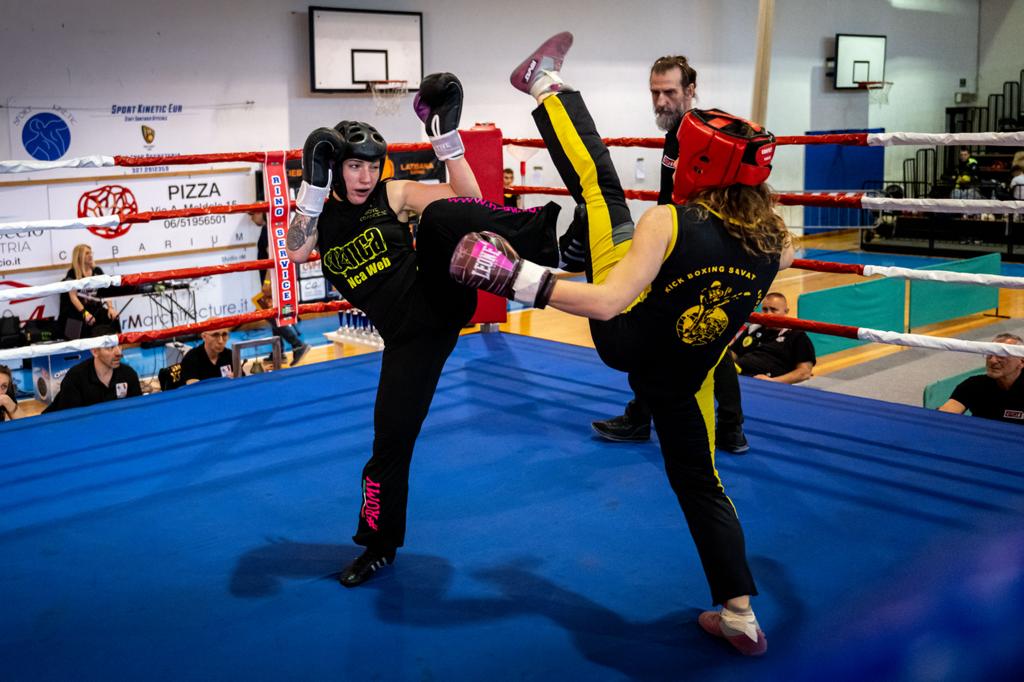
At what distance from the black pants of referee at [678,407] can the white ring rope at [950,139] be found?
145 centimetres

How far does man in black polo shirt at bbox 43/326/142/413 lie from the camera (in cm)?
404

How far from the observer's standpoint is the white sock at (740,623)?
1985mm

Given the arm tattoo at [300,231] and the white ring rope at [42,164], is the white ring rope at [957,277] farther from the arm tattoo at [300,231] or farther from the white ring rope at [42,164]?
the white ring rope at [42,164]

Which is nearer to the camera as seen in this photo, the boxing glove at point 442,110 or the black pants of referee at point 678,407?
the black pants of referee at point 678,407

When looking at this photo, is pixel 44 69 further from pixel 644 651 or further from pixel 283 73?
pixel 644 651

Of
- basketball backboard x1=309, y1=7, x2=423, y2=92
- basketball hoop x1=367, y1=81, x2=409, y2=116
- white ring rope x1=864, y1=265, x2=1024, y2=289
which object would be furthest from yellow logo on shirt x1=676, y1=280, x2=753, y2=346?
basketball hoop x1=367, y1=81, x2=409, y2=116

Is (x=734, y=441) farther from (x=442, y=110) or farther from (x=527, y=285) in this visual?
(x=527, y=285)

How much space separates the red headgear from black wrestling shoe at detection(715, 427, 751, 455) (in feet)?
4.74

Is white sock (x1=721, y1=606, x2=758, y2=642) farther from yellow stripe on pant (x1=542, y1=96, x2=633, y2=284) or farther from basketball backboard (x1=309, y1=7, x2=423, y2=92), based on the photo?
basketball backboard (x1=309, y1=7, x2=423, y2=92)

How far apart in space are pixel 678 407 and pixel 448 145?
95 cm

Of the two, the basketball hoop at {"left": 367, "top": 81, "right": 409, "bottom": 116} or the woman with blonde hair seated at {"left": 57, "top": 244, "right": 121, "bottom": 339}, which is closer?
the woman with blonde hair seated at {"left": 57, "top": 244, "right": 121, "bottom": 339}

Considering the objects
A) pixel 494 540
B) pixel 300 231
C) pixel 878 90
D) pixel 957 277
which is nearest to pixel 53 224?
pixel 300 231

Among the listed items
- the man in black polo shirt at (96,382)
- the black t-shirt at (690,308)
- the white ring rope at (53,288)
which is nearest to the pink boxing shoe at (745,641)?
the black t-shirt at (690,308)

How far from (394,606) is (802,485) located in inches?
52.8
